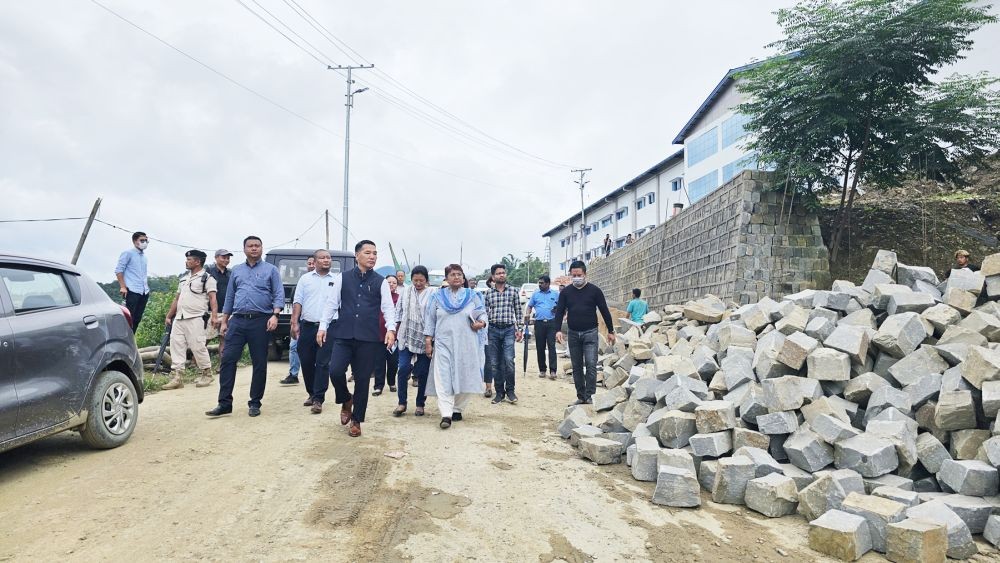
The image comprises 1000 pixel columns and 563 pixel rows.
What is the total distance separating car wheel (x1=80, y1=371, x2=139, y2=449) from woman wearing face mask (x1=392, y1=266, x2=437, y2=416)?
99.4 inches

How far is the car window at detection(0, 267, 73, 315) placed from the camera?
379cm

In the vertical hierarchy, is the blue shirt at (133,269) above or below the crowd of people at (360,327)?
above

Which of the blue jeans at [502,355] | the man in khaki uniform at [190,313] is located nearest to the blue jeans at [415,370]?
the blue jeans at [502,355]

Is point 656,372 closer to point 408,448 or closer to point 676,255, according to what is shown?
point 408,448

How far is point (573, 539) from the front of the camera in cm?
318

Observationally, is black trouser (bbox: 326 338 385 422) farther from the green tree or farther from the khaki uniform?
the green tree

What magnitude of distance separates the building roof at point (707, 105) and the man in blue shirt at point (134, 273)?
20690 mm

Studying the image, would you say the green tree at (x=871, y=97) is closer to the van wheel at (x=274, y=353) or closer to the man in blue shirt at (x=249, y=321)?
the man in blue shirt at (x=249, y=321)

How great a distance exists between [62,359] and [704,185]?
25757mm

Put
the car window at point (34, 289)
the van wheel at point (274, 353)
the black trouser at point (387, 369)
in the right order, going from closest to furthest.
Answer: the car window at point (34, 289)
the black trouser at point (387, 369)
the van wheel at point (274, 353)

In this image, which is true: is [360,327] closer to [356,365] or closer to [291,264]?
[356,365]

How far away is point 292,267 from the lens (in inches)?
434

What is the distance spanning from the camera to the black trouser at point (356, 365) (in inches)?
202

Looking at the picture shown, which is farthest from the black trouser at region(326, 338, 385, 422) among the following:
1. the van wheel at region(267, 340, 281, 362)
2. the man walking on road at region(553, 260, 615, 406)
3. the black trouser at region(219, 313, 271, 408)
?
the van wheel at region(267, 340, 281, 362)
